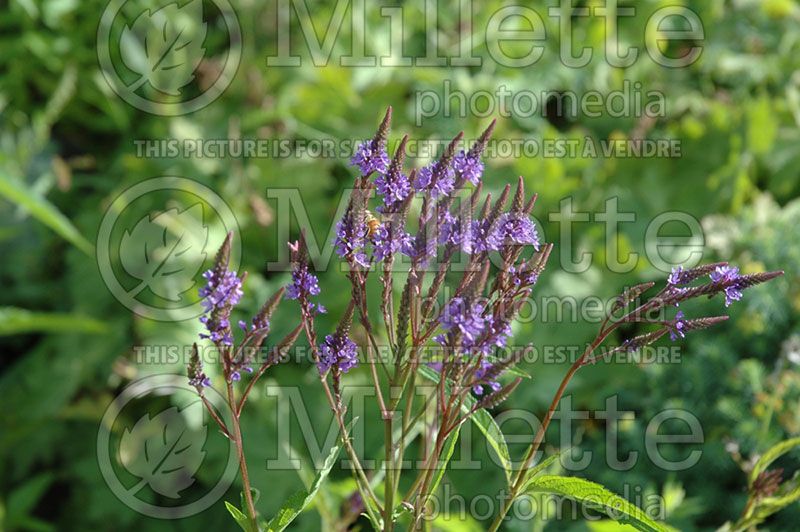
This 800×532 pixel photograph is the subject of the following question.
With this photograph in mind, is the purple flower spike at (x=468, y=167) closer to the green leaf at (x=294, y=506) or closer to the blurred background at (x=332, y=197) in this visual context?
the green leaf at (x=294, y=506)

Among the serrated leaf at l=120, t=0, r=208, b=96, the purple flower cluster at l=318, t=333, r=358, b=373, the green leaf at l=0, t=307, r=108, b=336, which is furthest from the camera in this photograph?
the serrated leaf at l=120, t=0, r=208, b=96

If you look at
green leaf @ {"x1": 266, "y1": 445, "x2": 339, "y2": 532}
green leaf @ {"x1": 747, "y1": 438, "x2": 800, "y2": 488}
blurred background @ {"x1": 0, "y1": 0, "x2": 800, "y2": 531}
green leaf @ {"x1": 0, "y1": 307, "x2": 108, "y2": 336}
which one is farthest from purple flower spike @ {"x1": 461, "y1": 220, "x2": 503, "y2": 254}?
green leaf @ {"x1": 0, "y1": 307, "x2": 108, "y2": 336}

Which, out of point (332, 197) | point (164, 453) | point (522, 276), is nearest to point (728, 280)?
point (522, 276)

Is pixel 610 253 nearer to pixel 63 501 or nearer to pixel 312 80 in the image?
pixel 312 80

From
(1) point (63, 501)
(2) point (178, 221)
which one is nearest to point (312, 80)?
(2) point (178, 221)

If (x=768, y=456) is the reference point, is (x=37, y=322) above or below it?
above

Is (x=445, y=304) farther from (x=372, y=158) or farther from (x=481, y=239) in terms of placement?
(x=372, y=158)

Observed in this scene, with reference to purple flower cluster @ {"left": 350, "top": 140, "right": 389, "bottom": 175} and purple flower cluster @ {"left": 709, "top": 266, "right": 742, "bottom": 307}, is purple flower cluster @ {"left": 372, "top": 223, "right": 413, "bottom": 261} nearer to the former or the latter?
purple flower cluster @ {"left": 350, "top": 140, "right": 389, "bottom": 175}

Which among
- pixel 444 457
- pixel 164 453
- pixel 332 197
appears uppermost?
pixel 332 197
